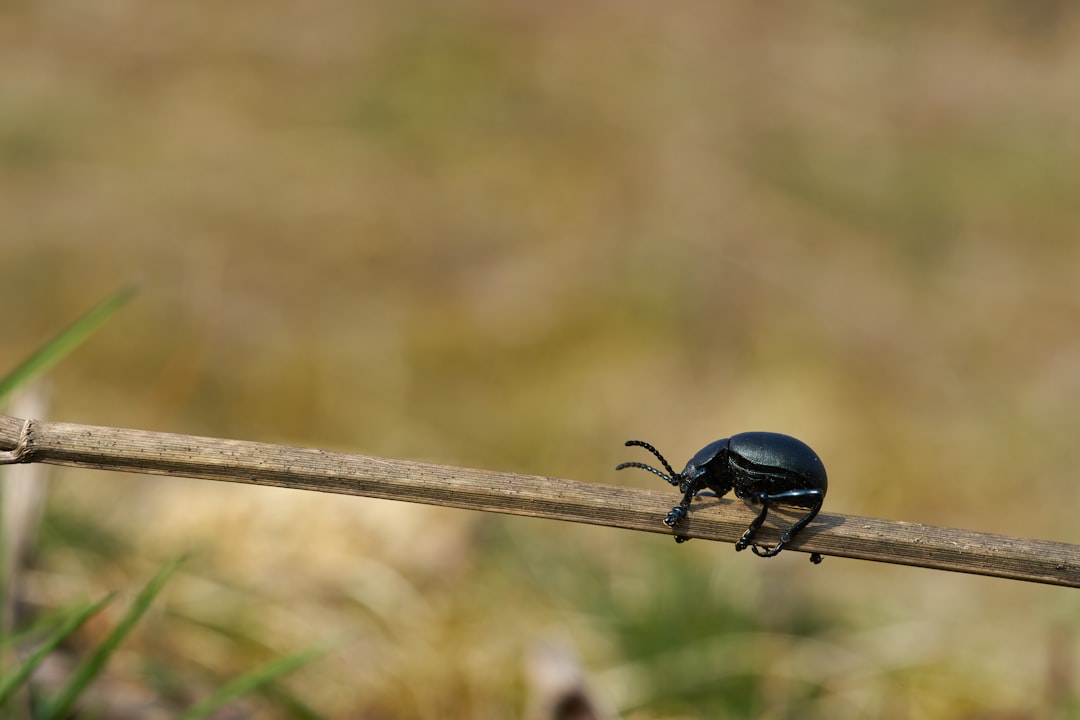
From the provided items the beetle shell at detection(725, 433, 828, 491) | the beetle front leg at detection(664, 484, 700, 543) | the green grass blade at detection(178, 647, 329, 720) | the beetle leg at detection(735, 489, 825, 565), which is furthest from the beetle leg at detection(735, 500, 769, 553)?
the green grass blade at detection(178, 647, 329, 720)

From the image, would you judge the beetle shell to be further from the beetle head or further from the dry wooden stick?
the dry wooden stick

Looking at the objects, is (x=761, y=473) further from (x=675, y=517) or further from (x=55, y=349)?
(x=55, y=349)

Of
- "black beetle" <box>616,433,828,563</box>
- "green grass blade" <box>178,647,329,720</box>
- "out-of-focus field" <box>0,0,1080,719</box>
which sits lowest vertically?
"green grass blade" <box>178,647,329,720</box>

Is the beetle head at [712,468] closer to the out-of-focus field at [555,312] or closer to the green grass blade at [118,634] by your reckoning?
the green grass blade at [118,634]

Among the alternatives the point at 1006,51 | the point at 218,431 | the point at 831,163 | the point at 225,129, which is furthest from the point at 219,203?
the point at 1006,51

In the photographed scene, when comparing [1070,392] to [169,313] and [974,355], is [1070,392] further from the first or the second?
[169,313]
